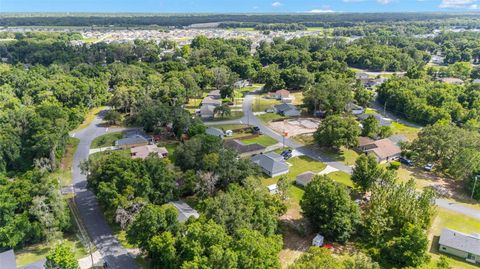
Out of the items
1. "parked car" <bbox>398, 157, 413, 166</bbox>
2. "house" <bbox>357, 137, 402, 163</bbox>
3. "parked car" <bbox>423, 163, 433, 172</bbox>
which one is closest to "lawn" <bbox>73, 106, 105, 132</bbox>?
"house" <bbox>357, 137, 402, 163</bbox>

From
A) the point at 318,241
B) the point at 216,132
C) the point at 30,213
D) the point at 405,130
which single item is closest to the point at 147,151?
the point at 216,132

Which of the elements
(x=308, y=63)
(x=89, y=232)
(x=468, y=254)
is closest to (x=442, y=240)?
(x=468, y=254)

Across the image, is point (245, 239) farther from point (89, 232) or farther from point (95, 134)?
point (95, 134)

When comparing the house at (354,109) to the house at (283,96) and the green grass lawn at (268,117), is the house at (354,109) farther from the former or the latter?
the house at (283,96)

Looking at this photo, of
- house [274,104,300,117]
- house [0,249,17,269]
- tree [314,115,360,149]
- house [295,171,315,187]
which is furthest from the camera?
house [274,104,300,117]

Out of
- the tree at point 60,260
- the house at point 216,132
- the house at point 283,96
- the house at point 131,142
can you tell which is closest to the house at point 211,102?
the house at point 283,96

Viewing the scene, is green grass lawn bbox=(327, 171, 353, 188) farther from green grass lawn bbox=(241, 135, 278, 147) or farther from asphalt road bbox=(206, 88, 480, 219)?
green grass lawn bbox=(241, 135, 278, 147)
